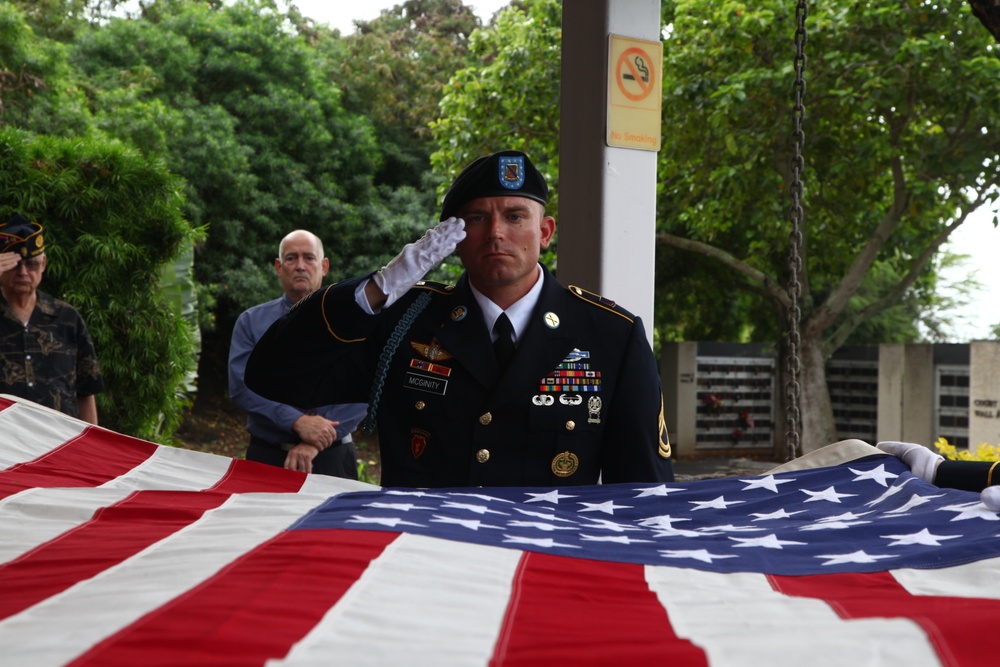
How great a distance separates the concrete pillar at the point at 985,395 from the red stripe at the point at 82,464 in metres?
11.3

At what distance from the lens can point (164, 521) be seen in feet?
6.27

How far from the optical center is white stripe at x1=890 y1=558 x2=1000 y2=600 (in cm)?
153

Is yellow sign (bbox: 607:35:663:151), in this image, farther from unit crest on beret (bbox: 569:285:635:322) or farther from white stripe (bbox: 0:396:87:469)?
white stripe (bbox: 0:396:87:469)

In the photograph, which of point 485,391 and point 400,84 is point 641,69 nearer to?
point 485,391

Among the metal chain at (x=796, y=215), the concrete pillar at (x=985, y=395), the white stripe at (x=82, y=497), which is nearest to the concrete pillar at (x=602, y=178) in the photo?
the metal chain at (x=796, y=215)

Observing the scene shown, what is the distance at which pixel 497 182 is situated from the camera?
2377mm

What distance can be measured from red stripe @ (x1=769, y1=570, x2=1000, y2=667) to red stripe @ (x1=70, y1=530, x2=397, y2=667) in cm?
58

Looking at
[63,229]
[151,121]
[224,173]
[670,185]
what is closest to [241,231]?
[224,173]

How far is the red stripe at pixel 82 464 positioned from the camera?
7.16 feet

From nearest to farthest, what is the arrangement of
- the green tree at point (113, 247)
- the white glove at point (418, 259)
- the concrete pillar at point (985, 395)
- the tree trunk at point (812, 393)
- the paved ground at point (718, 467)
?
the white glove at point (418, 259), the green tree at point (113, 247), the concrete pillar at point (985, 395), the tree trunk at point (812, 393), the paved ground at point (718, 467)

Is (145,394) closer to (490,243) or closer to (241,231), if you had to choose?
(490,243)

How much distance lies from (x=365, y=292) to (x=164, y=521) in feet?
1.96

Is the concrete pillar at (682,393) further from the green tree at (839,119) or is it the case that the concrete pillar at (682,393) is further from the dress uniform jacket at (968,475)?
the dress uniform jacket at (968,475)

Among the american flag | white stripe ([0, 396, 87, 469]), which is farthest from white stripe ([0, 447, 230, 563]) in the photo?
white stripe ([0, 396, 87, 469])
